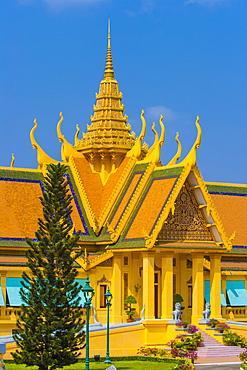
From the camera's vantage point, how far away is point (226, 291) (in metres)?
55.1

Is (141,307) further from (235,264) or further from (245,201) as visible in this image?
(245,201)

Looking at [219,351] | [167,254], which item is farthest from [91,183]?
[219,351]

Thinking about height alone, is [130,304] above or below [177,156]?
below

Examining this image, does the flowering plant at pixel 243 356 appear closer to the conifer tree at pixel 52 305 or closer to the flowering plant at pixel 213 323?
the flowering plant at pixel 213 323

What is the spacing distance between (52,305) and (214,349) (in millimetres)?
10465

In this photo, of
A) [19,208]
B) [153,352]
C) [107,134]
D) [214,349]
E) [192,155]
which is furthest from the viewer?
[107,134]

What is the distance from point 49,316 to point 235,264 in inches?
744

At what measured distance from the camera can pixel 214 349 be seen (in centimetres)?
4753

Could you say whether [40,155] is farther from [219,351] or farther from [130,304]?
[219,351]

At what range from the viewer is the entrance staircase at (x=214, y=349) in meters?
47.0

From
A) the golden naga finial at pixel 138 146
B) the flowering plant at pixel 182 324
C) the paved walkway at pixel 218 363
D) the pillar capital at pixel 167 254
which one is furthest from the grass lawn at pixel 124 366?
the golden naga finial at pixel 138 146

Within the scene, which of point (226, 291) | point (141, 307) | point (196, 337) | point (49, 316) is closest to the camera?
point (49, 316)

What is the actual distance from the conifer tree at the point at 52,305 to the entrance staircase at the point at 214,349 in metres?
8.40

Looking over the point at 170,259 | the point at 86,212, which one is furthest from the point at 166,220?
the point at 86,212
